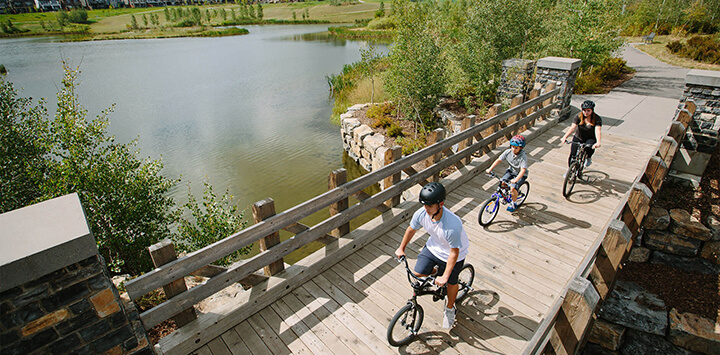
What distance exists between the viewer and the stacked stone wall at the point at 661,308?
22.0 feet

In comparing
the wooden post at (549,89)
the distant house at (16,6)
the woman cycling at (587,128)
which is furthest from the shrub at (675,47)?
the distant house at (16,6)

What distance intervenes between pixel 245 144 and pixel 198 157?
91.3 inches

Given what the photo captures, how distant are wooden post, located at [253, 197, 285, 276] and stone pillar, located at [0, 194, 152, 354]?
5.61 ft

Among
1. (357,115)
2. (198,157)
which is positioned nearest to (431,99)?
(357,115)

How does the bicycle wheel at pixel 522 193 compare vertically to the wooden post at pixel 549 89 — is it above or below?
below

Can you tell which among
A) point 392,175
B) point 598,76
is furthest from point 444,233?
point 598,76

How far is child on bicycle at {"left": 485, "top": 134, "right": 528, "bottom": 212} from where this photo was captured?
6.20 m

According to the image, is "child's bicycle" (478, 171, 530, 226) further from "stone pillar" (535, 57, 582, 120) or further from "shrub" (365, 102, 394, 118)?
"shrub" (365, 102, 394, 118)

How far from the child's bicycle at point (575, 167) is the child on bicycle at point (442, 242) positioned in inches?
169

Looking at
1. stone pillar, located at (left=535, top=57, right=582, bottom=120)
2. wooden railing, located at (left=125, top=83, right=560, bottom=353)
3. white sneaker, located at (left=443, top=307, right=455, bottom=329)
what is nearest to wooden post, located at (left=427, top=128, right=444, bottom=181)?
wooden railing, located at (left=125, top=83, right=560, bottom=353)

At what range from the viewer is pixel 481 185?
8.00 m

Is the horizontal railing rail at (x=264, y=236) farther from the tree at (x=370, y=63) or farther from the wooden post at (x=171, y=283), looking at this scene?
the tree at (x=370, y=63)

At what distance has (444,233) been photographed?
3.86 metres

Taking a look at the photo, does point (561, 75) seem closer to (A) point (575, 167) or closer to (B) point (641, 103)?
(A) point (575, 167)
